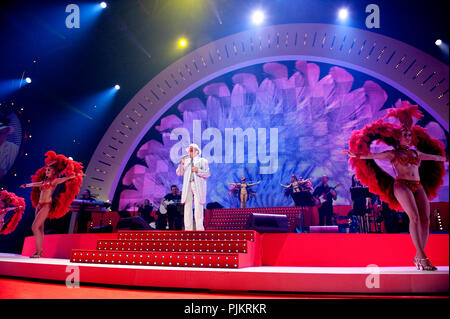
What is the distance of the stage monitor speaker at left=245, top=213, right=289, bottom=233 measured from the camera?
220 inches

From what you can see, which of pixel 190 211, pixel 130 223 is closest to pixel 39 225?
pixel 130 223

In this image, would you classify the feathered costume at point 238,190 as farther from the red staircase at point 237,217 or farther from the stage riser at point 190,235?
the stage riser at point 190,235

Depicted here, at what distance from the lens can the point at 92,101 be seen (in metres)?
10.7

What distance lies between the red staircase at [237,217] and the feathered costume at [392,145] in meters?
3.81

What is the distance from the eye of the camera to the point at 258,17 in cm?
1023

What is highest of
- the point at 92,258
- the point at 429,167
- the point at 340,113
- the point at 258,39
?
the point at 258,39

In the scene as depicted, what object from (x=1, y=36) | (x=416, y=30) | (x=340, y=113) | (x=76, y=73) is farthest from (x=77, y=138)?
(x=416, y=30)

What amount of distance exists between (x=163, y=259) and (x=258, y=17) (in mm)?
8681

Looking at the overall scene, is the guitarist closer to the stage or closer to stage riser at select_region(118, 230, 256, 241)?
the stage

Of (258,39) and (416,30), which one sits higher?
(258,39)

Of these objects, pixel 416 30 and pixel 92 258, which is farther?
pixel 416 30

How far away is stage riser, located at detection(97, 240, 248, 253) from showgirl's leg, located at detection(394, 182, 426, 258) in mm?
2108
